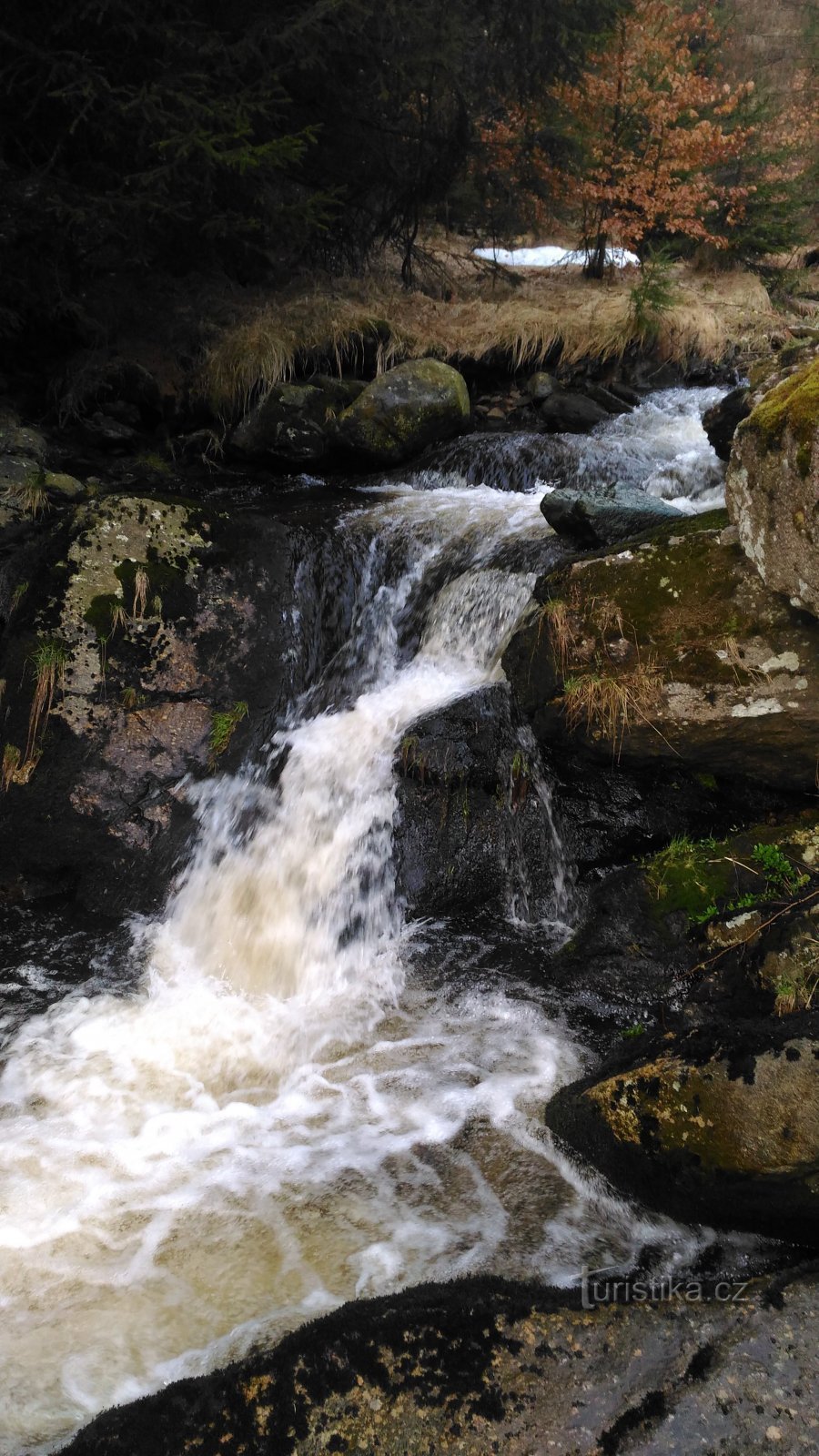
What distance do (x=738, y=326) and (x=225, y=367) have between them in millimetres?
7175

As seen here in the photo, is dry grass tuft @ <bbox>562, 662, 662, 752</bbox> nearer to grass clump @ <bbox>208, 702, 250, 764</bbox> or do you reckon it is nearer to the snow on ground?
grass clump @ <bbox>208, 702, 250, 764</bbox>

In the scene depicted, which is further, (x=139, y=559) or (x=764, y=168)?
(x=764, y=168)

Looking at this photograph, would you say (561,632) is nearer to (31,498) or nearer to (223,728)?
(223,728)

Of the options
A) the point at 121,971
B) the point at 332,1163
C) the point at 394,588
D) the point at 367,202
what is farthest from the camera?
the point at 367,202

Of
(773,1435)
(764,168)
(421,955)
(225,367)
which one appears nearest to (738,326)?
(764,168)

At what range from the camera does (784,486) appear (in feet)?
14.0

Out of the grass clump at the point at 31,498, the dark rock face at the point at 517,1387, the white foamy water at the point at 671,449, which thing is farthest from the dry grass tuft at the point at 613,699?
the grass clump at the point at 31,498

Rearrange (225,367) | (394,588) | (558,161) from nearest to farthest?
1. (394,588)
2. (225,367)
3. (558,161)

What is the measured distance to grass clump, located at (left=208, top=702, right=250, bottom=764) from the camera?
19.6 feet

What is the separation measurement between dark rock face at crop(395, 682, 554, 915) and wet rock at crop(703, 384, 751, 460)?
12.5ft

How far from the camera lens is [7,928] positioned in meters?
5.28

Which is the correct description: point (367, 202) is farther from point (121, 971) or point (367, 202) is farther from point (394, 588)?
point (121, 971)

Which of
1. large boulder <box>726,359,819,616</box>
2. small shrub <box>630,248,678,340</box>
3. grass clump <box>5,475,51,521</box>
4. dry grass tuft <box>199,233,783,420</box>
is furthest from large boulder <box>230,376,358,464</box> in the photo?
large boulder <box>726,359,819,616</box>

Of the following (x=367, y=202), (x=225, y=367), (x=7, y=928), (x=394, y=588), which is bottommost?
(x=7, y=928)
